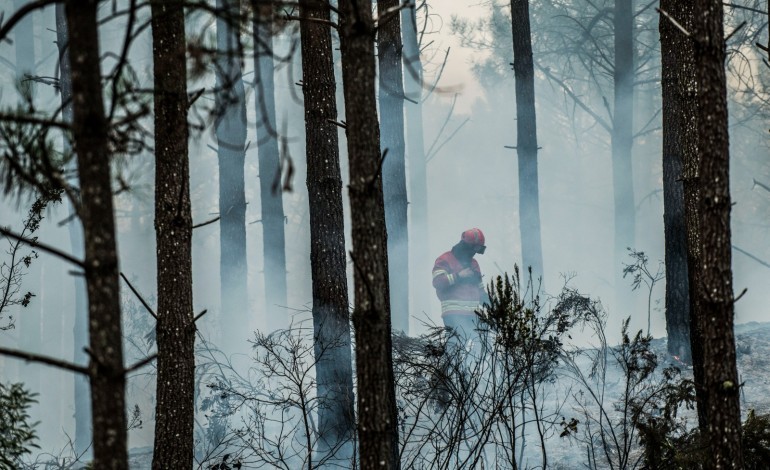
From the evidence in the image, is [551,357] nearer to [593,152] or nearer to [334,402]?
[334,402]

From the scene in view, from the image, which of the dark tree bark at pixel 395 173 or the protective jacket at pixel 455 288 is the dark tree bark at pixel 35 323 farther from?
the protective jacket at pixel 455 288

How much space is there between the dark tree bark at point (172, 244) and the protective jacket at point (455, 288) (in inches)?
270

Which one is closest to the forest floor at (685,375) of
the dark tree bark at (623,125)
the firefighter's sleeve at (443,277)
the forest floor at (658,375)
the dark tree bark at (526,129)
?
the forest floor at (658,375)

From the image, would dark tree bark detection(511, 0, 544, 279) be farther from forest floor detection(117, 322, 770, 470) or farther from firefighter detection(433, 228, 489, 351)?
forest floor detection(117, 322, 770, 470)

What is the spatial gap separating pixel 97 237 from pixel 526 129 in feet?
34.9

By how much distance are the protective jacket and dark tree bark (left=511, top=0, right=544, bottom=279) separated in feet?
5.36

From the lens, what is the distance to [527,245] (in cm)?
1314

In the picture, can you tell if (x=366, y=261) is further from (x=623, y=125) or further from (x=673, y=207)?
(x=623, y=125)

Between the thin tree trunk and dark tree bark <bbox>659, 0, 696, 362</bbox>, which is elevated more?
the thin tree trunk

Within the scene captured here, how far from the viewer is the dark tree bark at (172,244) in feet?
15.3

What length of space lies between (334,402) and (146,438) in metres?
16.2

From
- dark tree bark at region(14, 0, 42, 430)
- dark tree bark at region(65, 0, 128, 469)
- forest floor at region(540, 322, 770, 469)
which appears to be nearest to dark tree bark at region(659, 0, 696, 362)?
forest floor at region(540, 322, 770, 469)

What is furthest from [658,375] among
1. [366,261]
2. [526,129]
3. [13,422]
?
[13,422]

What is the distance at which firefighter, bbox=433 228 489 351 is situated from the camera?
1130 cm
